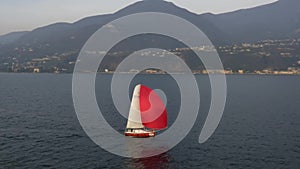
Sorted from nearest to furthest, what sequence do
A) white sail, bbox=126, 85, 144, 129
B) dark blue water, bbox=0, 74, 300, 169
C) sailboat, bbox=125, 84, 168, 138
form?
dark blue water, bbox=0, 74, 300, 169, sailboat, bbox=125, 84, 168, 138, white sail, bbox=126, 85, 144, 129

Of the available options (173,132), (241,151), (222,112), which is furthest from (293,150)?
(222,112)

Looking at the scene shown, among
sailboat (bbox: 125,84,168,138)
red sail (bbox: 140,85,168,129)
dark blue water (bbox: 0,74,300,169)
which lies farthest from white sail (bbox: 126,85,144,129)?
dark blue water (bbox: 0,74,300,169)

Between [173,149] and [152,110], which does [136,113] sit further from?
[173,149]

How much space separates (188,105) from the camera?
15000cm

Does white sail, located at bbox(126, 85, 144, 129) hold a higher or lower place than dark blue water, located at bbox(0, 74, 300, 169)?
higher

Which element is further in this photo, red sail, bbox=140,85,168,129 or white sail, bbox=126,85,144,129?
white sail, bbox=126,85,144,129

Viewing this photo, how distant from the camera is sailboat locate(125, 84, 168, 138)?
82.6 m

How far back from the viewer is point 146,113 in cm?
8350

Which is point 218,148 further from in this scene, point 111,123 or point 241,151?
point 111,123

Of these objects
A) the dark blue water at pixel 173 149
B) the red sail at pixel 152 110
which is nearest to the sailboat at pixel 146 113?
the red sail at pixel 152 110

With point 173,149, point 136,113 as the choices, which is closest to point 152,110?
point 136,113

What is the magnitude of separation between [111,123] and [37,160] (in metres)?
40.1

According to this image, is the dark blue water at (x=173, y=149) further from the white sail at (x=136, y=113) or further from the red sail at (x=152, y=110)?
the white sail at (x=136, y=113)

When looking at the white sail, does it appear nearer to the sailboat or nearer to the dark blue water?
the sailboat
